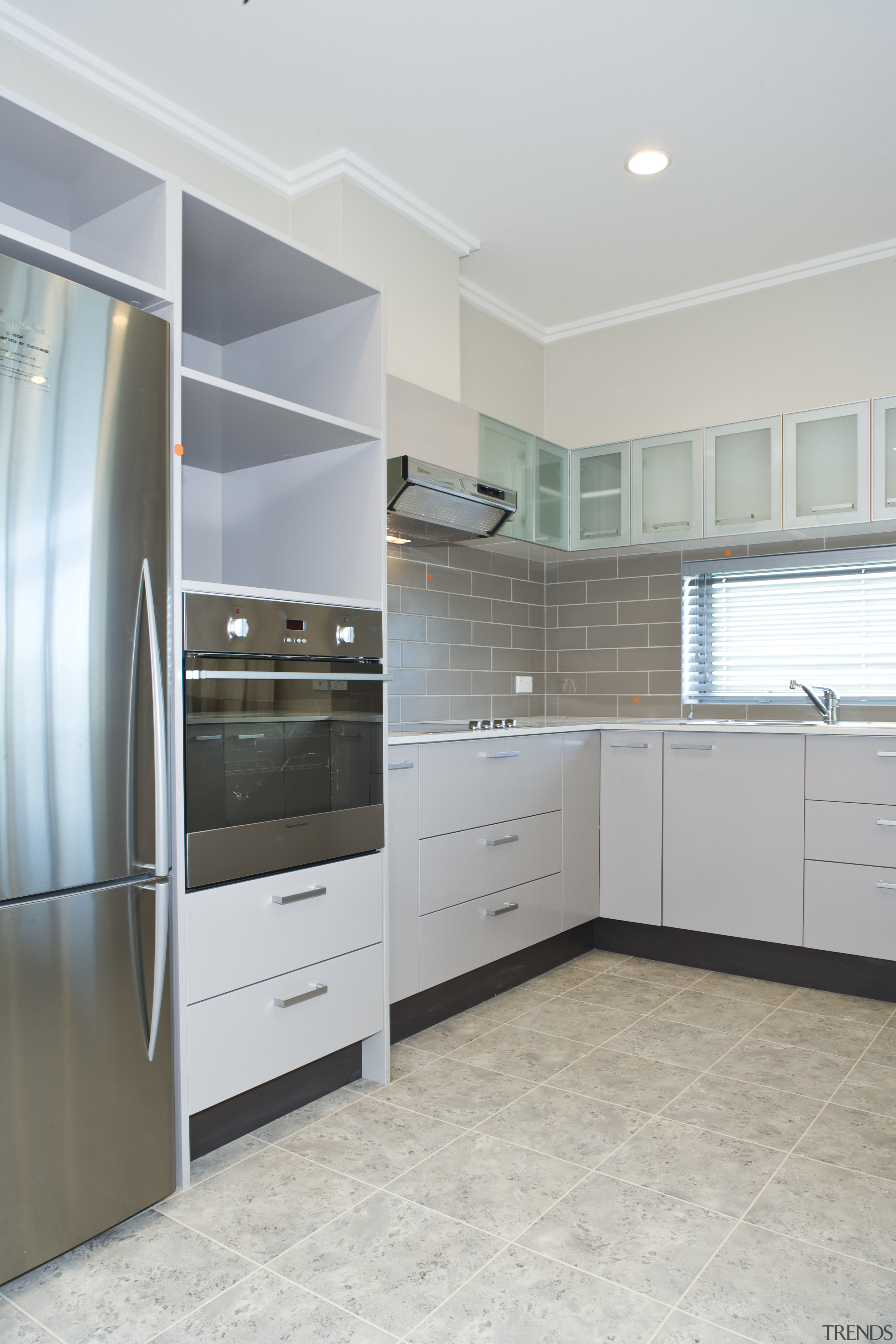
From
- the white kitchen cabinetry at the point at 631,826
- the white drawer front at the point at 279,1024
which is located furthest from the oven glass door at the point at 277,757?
the white kitchen cabinetry at the point at 631,826


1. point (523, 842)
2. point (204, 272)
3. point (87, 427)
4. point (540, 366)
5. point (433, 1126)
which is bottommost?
point (433, 1126)

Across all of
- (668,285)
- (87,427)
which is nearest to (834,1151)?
(87,427)

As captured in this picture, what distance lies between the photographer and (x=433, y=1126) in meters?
2.13

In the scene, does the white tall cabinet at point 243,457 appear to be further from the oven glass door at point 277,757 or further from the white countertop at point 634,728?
the white countertop at point 634,728

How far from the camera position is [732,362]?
12.8 feet

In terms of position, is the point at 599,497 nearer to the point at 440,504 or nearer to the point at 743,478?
the point at 743,478

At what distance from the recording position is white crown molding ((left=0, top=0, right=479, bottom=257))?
2.32 m

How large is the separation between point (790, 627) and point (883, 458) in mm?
804

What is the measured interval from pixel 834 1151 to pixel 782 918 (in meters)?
1.26

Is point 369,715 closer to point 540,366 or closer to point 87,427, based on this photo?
point 87,427

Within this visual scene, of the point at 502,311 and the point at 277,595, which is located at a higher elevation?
the point at 502,311

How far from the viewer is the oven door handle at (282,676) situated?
1.87 m

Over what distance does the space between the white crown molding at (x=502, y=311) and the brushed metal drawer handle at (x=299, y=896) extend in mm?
2713

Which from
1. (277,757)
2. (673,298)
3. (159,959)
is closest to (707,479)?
(673,298)
